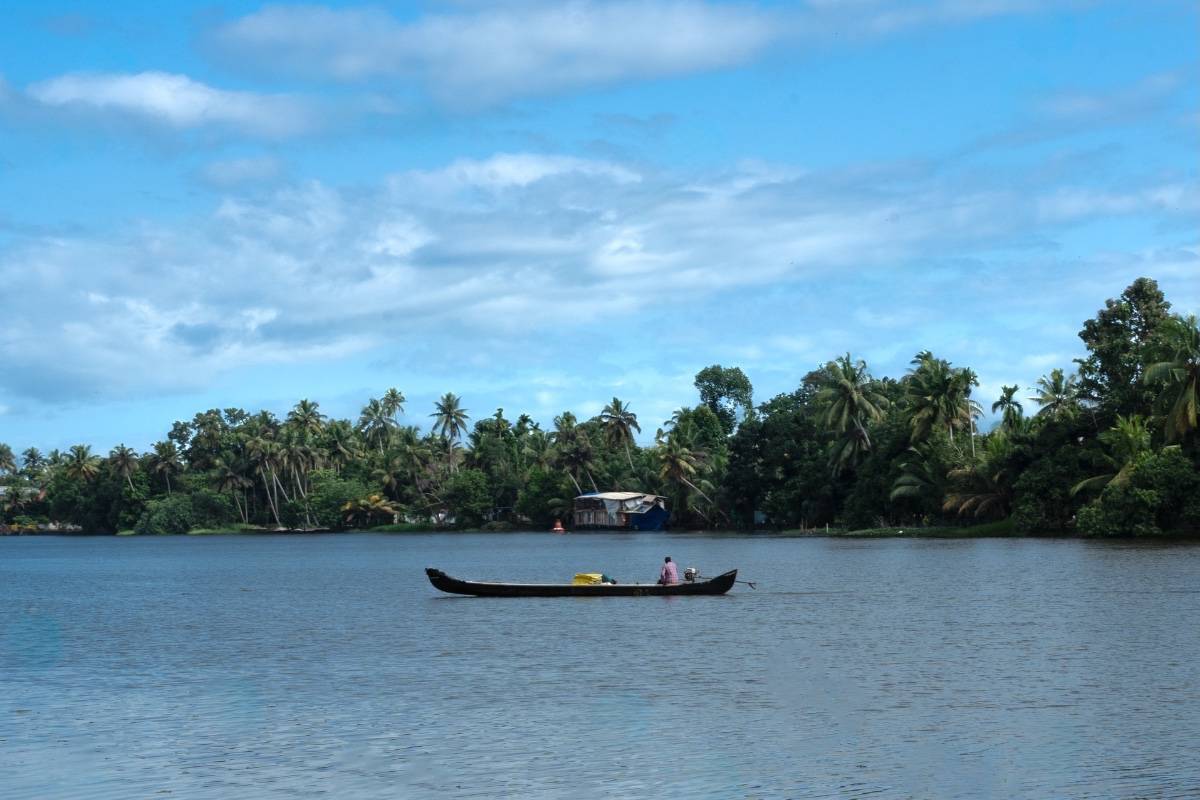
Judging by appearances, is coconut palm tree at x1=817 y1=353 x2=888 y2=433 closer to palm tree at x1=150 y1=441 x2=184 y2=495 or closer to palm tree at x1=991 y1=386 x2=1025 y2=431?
palm tree at x1=991 y1=386 x2=1025 y2=431

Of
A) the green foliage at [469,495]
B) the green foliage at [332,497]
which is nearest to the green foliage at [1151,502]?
the green foliage at [469,495]

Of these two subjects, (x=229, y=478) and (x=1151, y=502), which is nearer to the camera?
(x=1151, y=502)

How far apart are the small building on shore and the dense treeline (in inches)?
102

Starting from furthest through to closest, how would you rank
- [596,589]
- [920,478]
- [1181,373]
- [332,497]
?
[332,497] → [920,478] → [1181,373] → [596,589]

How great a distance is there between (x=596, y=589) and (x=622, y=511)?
95100 mm

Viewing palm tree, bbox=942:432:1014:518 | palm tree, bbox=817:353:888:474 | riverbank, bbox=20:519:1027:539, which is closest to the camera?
palm tree, bbox=942:432:1014:518

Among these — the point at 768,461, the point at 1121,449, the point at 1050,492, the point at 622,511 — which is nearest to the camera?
the point at 1121,449

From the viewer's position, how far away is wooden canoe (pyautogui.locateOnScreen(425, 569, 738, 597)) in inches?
1735

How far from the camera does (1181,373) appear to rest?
228 feet

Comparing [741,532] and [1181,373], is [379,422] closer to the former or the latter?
[741,532]

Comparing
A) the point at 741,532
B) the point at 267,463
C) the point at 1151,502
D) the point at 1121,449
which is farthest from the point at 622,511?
the point at 1151,502

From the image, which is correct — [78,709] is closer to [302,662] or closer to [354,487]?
[302,662]

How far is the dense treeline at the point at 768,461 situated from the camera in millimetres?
74375

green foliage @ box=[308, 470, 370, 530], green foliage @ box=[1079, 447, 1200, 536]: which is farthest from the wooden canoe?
green foliage @ box=[308, 470, 370, 530]
